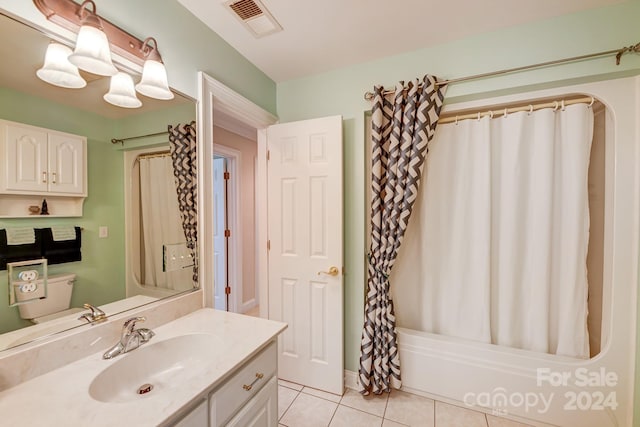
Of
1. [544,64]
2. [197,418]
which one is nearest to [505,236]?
[544,64]

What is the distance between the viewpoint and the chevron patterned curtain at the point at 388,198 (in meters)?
1.69

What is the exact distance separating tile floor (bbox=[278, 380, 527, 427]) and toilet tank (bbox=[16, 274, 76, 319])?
1.43 meters

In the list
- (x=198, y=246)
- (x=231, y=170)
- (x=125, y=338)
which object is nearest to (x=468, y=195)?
(x=198, y=246)

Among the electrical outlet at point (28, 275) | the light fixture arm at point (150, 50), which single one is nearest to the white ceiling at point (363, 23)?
the light fixture arm at point (150, 50)

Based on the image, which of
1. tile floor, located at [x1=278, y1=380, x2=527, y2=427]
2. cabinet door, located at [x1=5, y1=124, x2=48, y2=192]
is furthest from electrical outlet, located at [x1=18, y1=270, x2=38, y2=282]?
tile floor, located at [x1=278, y1=380, x2=527, y2=427]

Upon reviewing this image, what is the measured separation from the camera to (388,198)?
69.6 inches

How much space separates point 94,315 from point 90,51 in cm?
96

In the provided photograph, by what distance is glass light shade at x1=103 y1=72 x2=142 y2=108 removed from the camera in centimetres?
105

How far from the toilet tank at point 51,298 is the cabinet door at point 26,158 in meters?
0.33

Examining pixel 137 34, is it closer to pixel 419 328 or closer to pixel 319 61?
pixel 319 61

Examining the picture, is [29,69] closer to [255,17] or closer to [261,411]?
[255,17]

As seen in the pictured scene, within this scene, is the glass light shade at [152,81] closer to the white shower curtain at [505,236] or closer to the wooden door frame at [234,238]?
the white shower curtain at [505,236]

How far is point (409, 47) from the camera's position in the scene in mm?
1728

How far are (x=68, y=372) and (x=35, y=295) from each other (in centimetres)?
28
